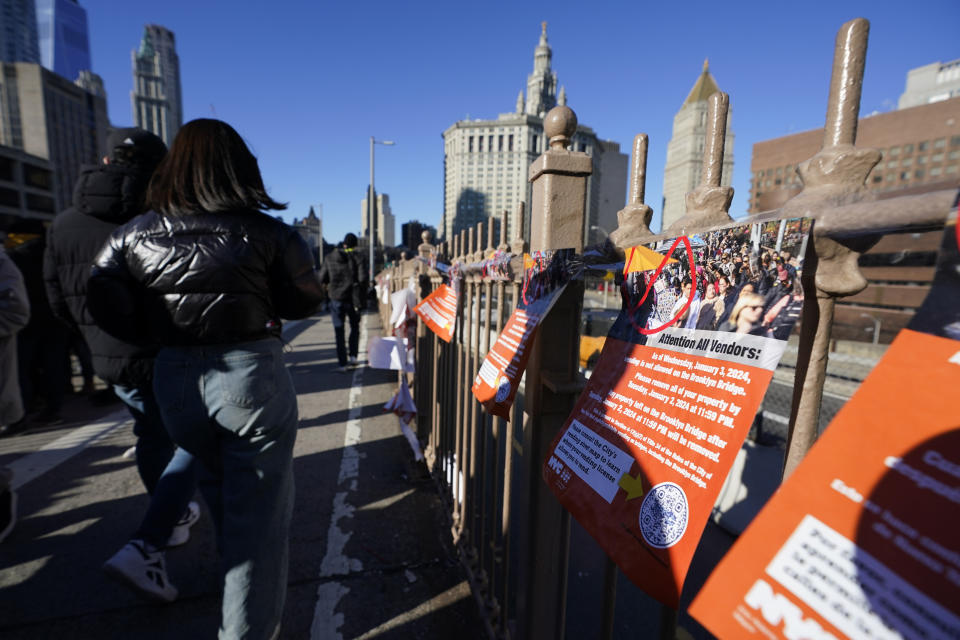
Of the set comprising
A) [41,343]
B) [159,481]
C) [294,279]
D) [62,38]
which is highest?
[62,38]

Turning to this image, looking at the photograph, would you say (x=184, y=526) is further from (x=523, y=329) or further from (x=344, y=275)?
(x=344, y=275)

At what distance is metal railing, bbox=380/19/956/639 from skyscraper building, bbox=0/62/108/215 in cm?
9460

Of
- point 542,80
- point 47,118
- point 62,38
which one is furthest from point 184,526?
point 62,38

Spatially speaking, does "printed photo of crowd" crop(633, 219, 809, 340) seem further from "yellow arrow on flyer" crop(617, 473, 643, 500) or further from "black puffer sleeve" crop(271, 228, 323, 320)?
"black puffer sleeve" crop(271, 228, 323, 320)

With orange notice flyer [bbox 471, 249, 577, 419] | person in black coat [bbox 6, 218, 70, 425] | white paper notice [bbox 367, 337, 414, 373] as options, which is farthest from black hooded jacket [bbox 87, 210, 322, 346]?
person in black coat [bbox 6, 218, 70, 425]

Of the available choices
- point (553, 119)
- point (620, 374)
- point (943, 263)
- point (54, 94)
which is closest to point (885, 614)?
point (943, 263)

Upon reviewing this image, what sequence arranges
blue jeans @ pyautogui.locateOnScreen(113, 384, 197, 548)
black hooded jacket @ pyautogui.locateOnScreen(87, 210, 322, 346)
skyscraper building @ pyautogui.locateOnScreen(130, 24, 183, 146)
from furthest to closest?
skyscraper building @ pyautogui.locateOnScreen(130, 24, 183, 146) → blue jeans @ pyautogui.locateOnScreen(113, 384, 197, 548) → black hooded jacket @ pyautogui.locateOnScreen(87, 210, 322, 346)

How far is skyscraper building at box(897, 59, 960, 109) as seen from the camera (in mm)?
61219

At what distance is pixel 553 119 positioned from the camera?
5.04 feet

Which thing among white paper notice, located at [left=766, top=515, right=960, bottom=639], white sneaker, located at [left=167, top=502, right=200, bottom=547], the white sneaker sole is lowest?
white sneaker, located at [left=167, top=502, right=200, bottom=547]

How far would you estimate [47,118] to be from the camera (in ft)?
259

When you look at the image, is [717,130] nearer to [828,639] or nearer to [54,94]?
[828,639]

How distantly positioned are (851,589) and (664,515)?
310 mm

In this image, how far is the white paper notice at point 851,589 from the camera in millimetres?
436
